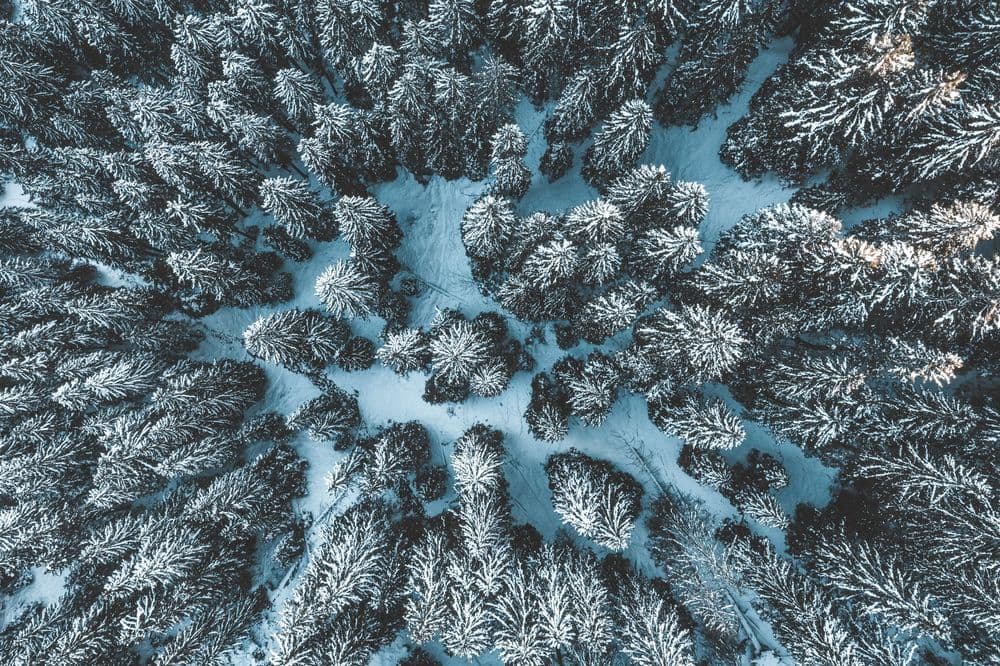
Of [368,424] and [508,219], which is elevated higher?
[508,219]

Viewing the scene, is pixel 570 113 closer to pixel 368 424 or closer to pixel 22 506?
pixel 368 424

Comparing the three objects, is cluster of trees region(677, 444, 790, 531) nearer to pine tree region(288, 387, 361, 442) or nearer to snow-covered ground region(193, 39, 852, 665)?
snow-covered ground region(193, 39, 852, 665)

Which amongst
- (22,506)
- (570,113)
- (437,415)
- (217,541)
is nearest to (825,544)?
(437,415)

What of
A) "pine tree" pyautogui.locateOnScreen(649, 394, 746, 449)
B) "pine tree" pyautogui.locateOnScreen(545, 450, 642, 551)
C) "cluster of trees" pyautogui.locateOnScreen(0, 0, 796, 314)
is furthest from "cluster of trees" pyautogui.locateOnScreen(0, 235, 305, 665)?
Answer: "pine tree" pyautogui.locateOnScreen(649, 394, 746, 449)

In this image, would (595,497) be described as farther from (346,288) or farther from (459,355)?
(346,288)

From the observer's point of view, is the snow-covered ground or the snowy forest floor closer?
the snowy forest floor
